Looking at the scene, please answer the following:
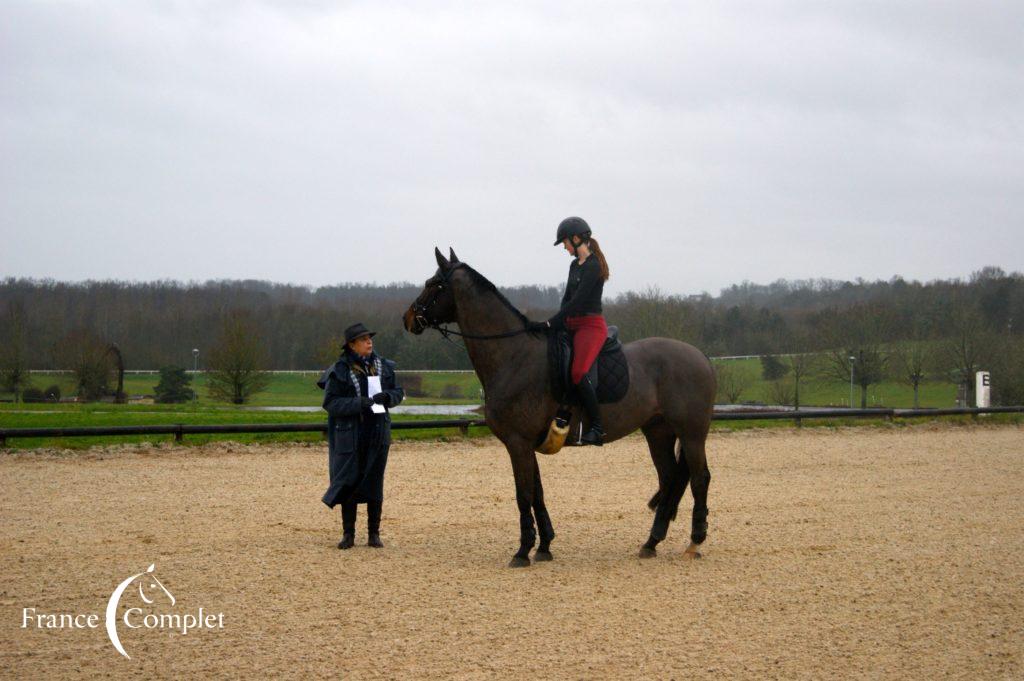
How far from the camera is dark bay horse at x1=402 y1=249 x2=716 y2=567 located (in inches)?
325

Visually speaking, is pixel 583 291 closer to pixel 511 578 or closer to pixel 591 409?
pixel 591 409

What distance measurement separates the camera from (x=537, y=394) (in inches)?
325

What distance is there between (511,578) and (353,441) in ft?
7.27

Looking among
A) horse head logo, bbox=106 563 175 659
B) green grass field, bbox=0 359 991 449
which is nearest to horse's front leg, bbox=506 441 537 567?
horse head logo, bbox=106 563 175 659

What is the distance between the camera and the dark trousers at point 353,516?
893cm

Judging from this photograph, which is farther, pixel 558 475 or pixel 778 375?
pixel 778 375

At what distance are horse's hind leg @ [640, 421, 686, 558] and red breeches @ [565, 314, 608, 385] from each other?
1120mm

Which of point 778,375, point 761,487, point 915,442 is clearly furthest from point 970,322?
point 761,487

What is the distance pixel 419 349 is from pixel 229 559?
159 ft

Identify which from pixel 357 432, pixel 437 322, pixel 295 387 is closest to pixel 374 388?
Result: pixel 357 432

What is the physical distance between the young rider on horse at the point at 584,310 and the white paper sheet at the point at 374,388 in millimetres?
1760

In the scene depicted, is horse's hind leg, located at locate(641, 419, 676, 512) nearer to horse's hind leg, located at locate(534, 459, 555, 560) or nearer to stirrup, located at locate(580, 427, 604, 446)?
stirrup, located at locate(580, 427, 604, 446)

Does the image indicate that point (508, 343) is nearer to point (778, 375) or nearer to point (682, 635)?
point (682, 635)

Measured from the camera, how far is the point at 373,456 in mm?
8992
